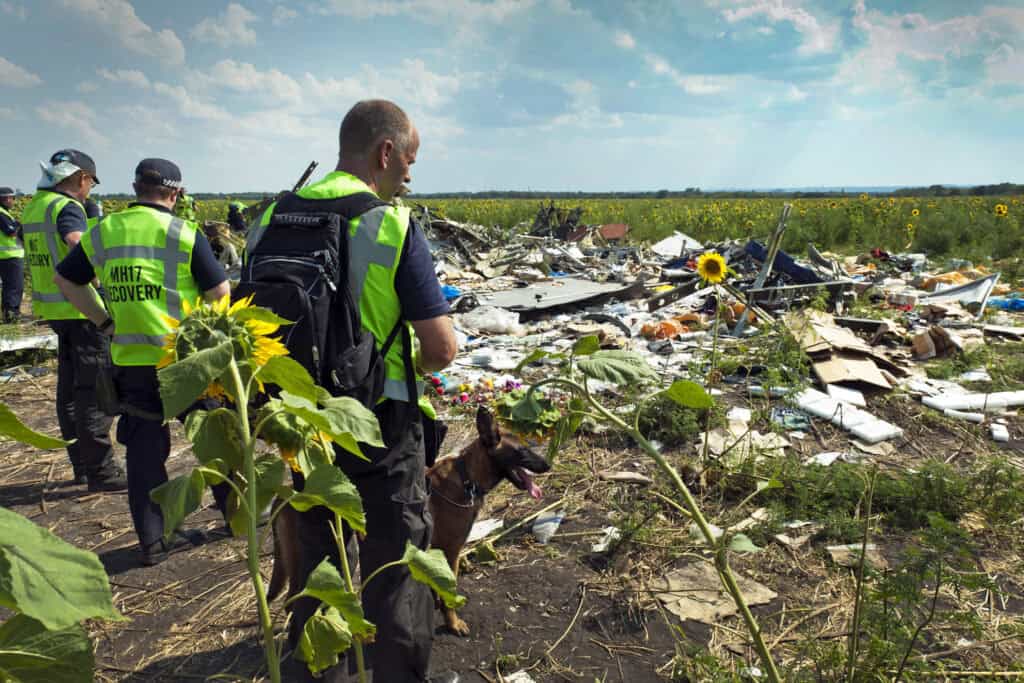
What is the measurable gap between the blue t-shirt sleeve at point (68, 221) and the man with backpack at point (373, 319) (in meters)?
2.62

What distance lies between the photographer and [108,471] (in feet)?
13.2

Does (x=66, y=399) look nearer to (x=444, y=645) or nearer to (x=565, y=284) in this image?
(x=444, y=645)

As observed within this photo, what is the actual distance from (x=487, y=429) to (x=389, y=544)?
2.70 feet

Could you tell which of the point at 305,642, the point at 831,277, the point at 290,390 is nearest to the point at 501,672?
the point at 305,642

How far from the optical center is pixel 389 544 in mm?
1929

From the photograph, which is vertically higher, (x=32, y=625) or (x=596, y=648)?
(x=32, y=625)

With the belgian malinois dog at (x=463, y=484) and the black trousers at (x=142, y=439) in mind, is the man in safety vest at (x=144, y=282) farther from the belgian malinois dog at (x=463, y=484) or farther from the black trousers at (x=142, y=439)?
the belgian malinois dog at (x=463, y=484)

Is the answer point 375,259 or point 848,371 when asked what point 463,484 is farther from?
point 848,371

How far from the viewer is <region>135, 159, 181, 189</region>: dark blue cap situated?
2.84 m

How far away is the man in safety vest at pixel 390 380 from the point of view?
181 centimetres

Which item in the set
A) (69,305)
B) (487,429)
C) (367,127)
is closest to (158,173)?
(69,305)

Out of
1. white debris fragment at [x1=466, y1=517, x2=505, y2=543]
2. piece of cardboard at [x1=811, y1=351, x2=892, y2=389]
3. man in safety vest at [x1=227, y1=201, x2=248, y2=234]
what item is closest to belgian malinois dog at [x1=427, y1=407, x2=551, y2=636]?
white debris fragment at [x1=466, y1=517, x2=505, y2=543]

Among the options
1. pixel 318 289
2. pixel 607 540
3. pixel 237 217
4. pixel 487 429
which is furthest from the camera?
pixel 237 217

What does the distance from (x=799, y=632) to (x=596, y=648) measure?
0.90 metres
